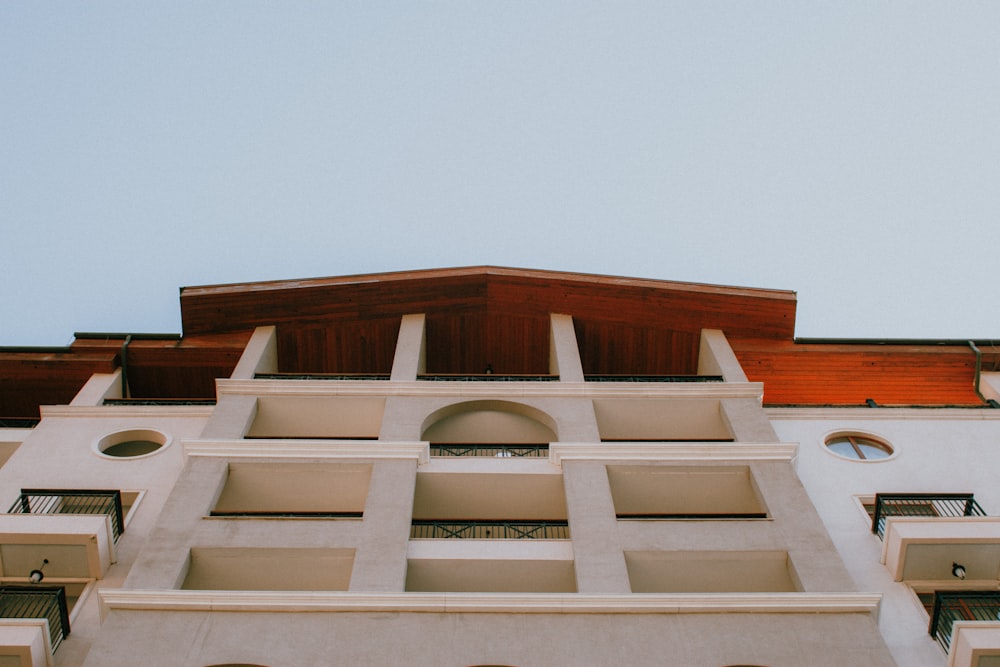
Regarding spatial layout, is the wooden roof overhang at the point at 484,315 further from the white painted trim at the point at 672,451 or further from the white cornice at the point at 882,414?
the white painted trim at the point at 672,451

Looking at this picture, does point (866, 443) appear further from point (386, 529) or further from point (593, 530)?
point (386, 529)

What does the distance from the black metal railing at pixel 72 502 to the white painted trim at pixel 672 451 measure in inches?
346

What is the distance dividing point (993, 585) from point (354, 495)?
12446 millimetres

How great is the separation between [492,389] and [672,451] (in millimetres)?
4954

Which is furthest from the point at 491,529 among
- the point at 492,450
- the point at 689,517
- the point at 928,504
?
the point at 928,504

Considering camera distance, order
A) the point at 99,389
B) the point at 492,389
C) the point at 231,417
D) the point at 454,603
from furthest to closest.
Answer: the point at 99,389, the point at 492,389, the point at 231,417, the point at 454,603

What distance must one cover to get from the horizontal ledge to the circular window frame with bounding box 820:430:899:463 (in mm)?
6135

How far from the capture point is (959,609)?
16297 mm

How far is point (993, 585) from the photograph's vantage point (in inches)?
705

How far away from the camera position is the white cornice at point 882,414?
23219 millimetres

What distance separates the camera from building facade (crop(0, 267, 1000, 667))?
621 inches

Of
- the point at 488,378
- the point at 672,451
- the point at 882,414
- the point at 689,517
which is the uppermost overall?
the point at 488,378

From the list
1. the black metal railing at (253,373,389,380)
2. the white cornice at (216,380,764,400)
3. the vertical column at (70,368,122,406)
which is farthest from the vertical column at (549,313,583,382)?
the vertical column at (70,368,122,406)

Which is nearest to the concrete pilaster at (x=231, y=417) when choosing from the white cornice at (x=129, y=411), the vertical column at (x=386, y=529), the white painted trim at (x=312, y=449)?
the white cornice at (x=129, y=411)
